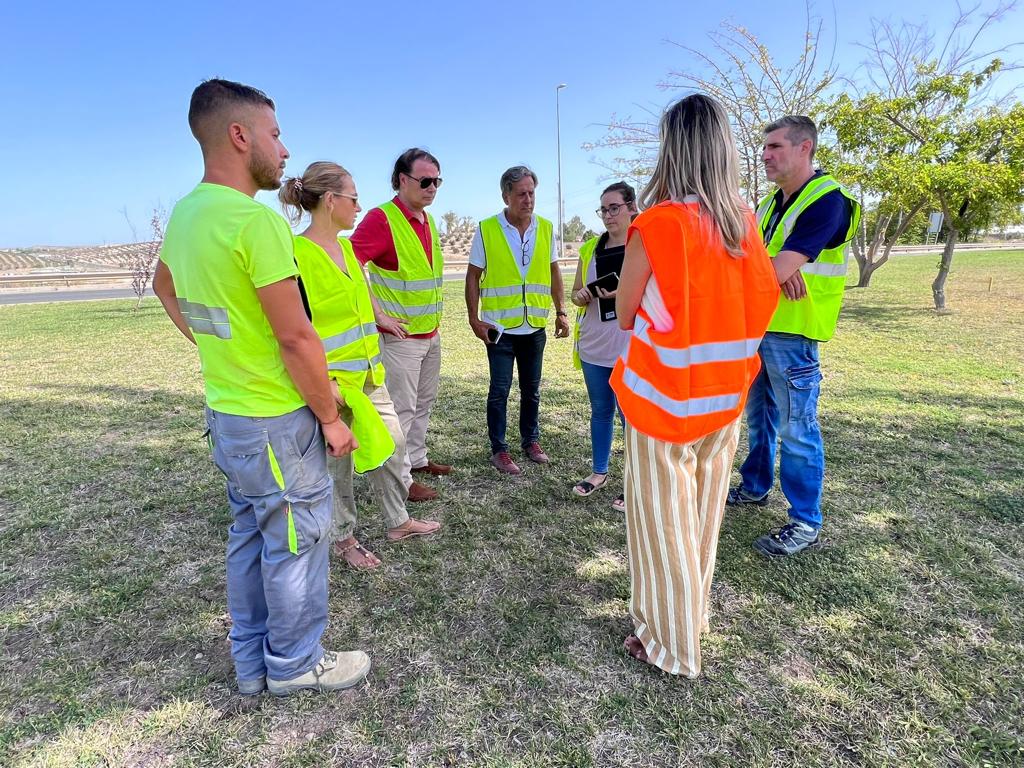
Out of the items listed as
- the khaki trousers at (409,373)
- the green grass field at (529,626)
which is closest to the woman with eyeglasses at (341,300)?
the khaki trousers at (409,373)

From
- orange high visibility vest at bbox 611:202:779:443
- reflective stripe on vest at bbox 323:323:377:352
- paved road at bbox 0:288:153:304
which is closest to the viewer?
orange high visibility vest at bbox 611:202:779:443

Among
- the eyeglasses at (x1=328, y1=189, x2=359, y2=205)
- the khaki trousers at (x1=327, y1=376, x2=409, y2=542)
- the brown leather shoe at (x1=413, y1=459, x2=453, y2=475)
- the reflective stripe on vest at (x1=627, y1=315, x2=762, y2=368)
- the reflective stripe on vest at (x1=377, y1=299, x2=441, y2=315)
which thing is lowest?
the brown leather shoe at (x1=413, y1=459, x2=453, y2=475)

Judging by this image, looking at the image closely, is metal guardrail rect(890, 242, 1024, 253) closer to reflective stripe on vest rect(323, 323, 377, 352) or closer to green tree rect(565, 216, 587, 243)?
green tree rect(565, 216, 587, 243)

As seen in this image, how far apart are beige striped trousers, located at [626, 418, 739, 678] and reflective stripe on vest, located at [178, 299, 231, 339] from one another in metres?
1.39

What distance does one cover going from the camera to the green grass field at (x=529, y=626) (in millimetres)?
Result: 1865

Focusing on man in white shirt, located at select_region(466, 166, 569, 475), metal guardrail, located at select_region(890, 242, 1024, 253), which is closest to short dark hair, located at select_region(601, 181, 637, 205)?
man in white shirt, located at select_region(466, 166, 569, 475)

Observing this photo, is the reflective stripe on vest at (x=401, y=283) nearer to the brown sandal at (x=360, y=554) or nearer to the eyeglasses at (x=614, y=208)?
the eyeglasses at (x=614, y=208)

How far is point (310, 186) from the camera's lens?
8.25ft

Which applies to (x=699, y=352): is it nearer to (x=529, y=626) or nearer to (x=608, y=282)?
(x=529, y=626)

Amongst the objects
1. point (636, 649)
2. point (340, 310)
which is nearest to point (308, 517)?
point (340, 310)

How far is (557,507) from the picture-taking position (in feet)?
11.5

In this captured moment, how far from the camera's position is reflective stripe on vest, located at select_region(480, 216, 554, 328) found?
3748 mm

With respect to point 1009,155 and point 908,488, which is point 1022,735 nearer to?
point 908,488

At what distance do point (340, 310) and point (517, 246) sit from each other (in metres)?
1.65
